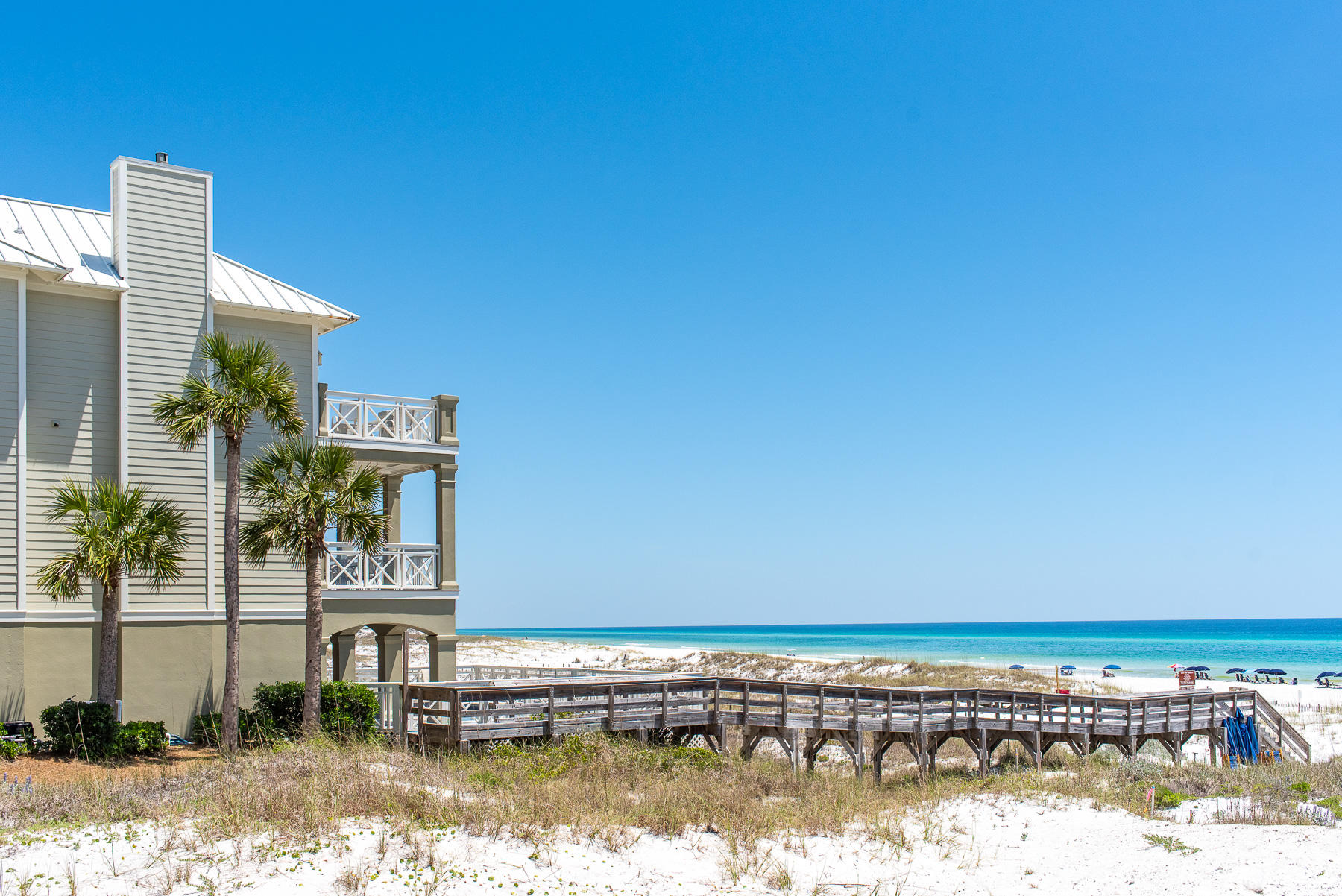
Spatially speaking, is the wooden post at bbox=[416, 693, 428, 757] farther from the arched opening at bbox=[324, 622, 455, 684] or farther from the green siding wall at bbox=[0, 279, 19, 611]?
the green siding wall at bbox=[0, 279, 19, 611]

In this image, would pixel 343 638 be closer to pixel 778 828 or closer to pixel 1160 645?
pixel 778 828

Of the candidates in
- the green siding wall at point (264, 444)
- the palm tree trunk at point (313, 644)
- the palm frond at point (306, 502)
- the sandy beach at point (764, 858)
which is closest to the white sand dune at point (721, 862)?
the sandy beach at point (764, 858)

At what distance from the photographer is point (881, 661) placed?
5256cm

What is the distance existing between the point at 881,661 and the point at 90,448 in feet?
130

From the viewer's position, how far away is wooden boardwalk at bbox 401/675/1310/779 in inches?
714

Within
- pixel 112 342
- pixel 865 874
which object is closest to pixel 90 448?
pixel 112 342

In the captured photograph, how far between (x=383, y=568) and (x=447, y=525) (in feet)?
5.14

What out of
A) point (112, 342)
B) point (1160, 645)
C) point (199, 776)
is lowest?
point (1160, 645)

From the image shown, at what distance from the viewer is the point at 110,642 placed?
1845 centimetres

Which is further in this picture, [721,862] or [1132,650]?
[1132,650]

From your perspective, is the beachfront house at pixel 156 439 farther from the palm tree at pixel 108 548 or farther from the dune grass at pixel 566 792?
the dune grass at pixel 566 792

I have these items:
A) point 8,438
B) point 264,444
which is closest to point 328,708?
point 264,444

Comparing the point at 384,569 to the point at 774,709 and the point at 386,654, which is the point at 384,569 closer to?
the point at 386,654

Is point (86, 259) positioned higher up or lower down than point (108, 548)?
higher up
